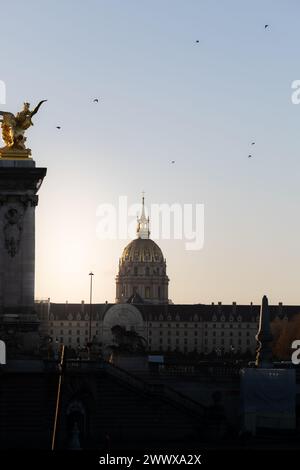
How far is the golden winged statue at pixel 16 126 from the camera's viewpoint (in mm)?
96375

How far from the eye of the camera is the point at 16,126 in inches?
3792

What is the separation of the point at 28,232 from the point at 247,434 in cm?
2086

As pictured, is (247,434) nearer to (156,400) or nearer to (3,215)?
(156,400)

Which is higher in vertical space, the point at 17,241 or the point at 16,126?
the point at 16,126

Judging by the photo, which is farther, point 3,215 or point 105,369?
point 3,215

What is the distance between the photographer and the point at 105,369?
286 ft

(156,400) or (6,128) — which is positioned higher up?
(6,128)

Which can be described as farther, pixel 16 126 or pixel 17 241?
pixel 16 126

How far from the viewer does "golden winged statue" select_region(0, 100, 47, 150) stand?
96375mm

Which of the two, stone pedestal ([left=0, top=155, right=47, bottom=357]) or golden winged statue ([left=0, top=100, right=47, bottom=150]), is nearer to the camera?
stone pedestal ([left=0, top=155, right=47, bottom=357])
